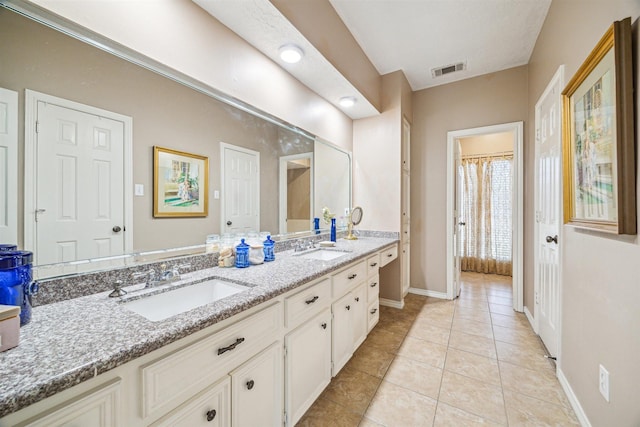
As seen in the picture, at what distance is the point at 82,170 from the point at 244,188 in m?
0.87

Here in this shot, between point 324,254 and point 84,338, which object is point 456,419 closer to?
point 324,254

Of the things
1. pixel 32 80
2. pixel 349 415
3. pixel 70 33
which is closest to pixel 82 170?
pixel 32 80

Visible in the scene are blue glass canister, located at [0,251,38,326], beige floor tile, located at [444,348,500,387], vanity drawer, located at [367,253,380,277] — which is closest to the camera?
blue glass canister, located at [0,251,38,326]

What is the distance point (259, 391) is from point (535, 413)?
1.60 metres

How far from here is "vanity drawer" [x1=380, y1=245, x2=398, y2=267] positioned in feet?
8.13

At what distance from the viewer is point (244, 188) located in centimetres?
178

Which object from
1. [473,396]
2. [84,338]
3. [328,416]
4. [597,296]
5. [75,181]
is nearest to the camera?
[84,338]

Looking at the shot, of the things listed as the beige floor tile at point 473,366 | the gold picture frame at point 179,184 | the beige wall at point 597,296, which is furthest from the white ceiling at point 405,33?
the beige floor tile at point 473,366

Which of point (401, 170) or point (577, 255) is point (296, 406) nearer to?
point (577, 255)

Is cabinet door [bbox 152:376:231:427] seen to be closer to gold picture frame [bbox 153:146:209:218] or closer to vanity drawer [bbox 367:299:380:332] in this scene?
gold picture frame [bbox 153:146:209:218]

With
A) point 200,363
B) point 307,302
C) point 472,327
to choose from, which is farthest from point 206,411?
point 472,327

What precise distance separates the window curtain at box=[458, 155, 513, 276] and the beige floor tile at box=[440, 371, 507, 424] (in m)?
3.13

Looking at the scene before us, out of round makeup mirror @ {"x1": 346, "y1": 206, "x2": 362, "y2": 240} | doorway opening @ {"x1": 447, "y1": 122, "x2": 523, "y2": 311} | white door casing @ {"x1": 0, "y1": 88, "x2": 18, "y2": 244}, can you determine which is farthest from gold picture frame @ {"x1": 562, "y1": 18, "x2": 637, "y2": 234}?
doorway opening @ {"x1": 447, "y1": 122, "x2": 523, "y2": 311}

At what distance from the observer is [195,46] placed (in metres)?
1.39
